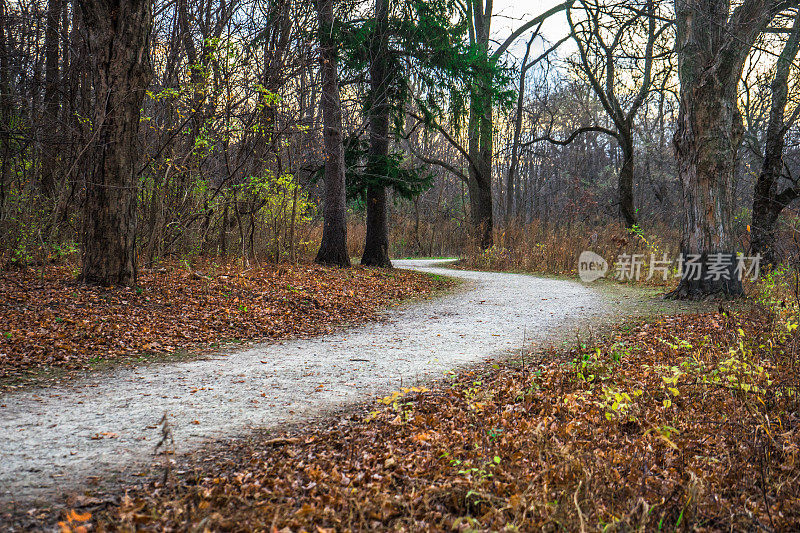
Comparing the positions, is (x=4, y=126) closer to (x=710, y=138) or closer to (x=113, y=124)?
(x=113, y=124)

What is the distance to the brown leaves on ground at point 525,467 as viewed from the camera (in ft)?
8.43

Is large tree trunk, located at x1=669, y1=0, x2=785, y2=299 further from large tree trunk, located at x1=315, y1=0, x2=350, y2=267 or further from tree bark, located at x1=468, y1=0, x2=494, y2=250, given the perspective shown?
tree bark, located at x1=468, y1=0, x2=494, y2=250

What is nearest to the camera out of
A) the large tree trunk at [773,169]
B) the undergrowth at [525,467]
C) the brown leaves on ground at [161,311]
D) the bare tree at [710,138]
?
the undergrowth at [525,467]

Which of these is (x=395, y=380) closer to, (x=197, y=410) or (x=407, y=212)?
(x=197, y=410)

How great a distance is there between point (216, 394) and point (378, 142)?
A: 1082 cm

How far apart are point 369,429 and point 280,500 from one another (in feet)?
3.73

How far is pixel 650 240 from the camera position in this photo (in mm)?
14680

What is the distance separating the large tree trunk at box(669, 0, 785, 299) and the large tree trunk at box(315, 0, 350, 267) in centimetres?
752

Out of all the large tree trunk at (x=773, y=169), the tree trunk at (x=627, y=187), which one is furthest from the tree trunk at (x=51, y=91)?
the large tree trunk at (x=773, y=169)

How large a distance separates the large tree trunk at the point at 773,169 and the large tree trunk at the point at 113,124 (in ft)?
43.0

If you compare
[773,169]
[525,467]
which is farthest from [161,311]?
[773,169]

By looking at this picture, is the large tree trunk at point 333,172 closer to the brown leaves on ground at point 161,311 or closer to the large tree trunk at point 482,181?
the brown leaves on ground at point 161,311

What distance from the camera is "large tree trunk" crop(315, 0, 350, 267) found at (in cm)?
1238

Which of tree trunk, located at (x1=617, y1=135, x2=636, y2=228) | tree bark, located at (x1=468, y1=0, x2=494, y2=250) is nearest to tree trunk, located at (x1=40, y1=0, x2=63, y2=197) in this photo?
tree bark, located at (x1=468, y1=0, x2=494, y2=250)
